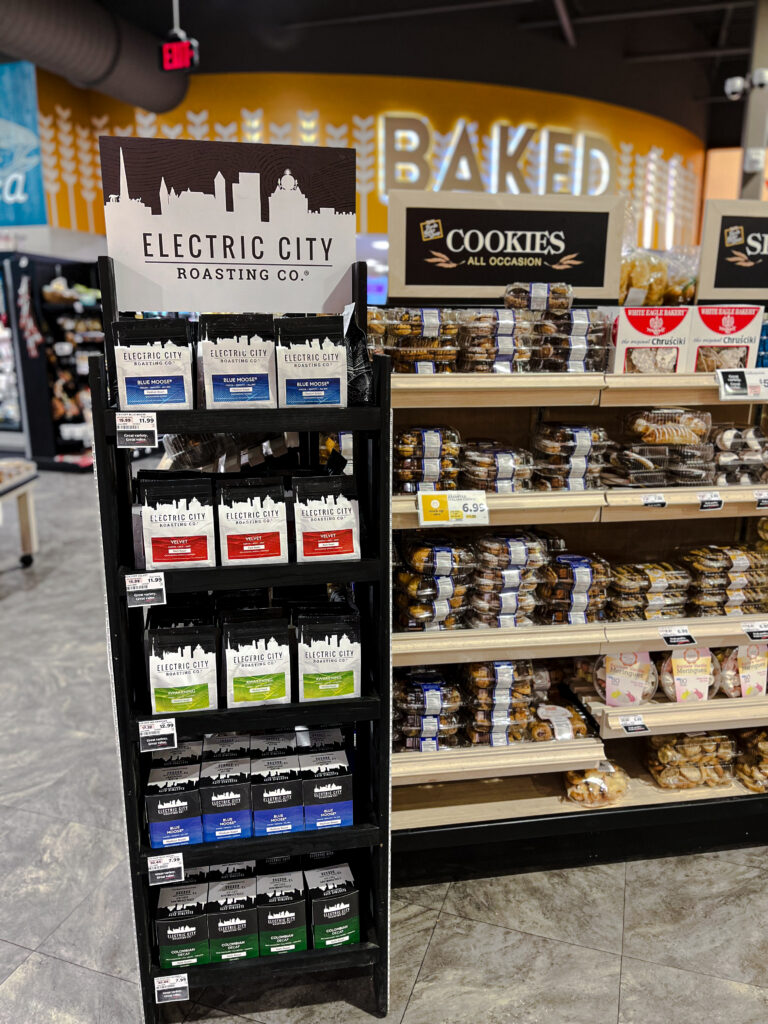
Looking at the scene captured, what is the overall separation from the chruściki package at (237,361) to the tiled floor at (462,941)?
1.64 meters

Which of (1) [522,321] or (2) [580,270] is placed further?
(2) [580,270]

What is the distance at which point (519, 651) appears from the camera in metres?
2.46

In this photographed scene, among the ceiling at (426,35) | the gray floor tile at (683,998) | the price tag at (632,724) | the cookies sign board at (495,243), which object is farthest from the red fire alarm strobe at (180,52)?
the gray floor tile at (683,998)

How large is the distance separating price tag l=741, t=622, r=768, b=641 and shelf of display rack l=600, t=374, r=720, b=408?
77 cm

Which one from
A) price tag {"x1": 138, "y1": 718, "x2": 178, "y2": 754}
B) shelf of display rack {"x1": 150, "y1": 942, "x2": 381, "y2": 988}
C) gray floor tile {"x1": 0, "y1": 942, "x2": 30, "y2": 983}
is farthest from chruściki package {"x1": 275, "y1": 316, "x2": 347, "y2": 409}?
gray floor tile {"x1": 0, "y1": 942, "x2": 30, "y2": 983}

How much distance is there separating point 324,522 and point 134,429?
461 mm

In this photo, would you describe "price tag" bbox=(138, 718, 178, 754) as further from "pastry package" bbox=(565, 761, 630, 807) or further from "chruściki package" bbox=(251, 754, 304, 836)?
"pastry package" bbox=(565, 761, 630, 807)

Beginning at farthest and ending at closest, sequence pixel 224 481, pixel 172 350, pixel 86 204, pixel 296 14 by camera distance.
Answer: pixel 86 204 < pixel 296 14 < pixel 224 481 < pixel 172 350

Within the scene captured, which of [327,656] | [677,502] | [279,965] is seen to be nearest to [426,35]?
[677,502]

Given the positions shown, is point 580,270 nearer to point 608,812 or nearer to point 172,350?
point 172,350

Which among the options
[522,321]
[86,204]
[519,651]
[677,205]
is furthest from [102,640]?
[677,205]

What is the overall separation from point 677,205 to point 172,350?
11.4 metres

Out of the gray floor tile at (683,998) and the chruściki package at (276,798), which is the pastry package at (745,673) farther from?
the chruściki package at (276,798)

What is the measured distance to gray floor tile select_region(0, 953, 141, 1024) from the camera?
2061mm
